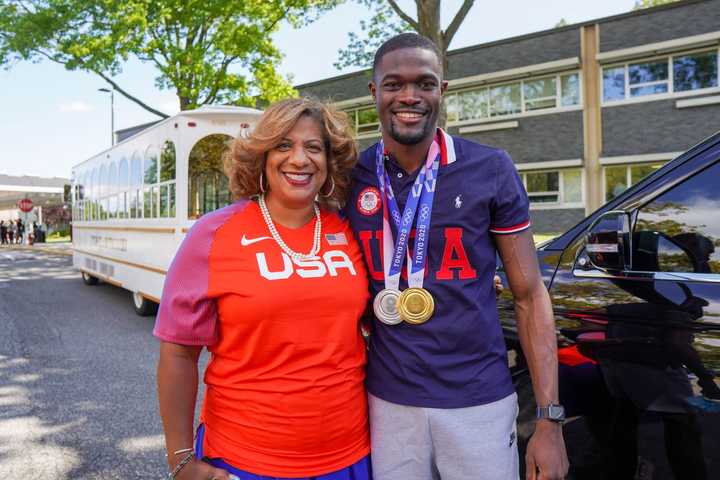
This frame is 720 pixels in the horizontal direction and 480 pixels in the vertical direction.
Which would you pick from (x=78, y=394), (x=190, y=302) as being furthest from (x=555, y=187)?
(x=190, y=302)

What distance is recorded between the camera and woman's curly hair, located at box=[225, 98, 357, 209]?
1979 mm

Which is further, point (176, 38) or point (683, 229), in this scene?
point (176, 38)

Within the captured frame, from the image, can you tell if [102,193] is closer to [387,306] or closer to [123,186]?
[123,186]

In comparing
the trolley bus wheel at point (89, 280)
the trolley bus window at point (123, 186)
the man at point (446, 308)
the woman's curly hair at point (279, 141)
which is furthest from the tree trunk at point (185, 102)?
the man at point (446, 308)

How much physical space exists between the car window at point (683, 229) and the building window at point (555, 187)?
18.1 metres

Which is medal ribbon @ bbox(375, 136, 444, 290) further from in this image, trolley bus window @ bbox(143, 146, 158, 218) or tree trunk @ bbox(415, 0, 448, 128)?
tree trunk @ bbox(415, 0, 448, 128)

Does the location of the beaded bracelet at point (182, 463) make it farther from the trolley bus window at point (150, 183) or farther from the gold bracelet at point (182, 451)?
the trolley bus window at point (150, 183)

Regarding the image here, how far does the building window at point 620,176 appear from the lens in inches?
734

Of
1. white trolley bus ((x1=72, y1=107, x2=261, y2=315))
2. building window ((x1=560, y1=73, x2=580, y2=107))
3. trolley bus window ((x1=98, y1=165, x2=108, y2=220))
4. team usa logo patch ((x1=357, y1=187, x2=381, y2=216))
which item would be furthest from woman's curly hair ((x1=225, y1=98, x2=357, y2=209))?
building window ((x1=560, y1=73, x2=580, y2=107))

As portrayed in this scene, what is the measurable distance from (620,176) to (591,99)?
268 centimetres

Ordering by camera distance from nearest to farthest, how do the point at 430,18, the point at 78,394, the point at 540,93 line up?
the point at 78,394, the point at 430,18, the point at 540,93

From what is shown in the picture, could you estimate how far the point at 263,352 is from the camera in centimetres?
179

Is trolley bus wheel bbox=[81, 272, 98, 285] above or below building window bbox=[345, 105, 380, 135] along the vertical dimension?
below

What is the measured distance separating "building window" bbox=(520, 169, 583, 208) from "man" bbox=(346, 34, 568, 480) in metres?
18.3
